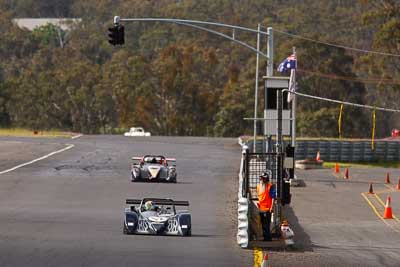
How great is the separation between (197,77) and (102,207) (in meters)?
78.4

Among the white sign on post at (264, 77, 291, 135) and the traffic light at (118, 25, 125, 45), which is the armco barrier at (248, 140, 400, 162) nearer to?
the white sign on post at (264, 77, 291, 135)

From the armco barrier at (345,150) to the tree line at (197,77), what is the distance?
62.5ft

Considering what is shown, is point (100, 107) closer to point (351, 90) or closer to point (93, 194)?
point (351, 90)

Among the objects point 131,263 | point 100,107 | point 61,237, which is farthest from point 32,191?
point 100,107

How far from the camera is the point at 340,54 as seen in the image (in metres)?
94.8

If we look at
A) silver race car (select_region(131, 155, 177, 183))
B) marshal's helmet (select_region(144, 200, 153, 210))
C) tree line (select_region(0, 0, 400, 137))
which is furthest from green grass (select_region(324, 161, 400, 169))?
marshal's helmet (select_region(144, 200, 153, 210))

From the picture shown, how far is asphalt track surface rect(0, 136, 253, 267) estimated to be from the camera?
19.6 meters

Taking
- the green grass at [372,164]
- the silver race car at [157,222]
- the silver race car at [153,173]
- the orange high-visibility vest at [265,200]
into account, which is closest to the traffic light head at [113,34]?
the silver race car at [153,173]

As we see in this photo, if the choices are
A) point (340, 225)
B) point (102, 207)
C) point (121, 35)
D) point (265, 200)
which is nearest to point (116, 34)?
point (121, 35)

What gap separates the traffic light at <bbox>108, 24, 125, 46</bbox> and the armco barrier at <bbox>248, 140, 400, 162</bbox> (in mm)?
22709

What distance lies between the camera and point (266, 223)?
22.6m

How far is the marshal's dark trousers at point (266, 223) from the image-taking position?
74.0ft

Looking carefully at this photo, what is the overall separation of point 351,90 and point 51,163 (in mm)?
53087

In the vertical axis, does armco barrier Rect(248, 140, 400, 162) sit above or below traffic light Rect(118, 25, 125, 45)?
below
